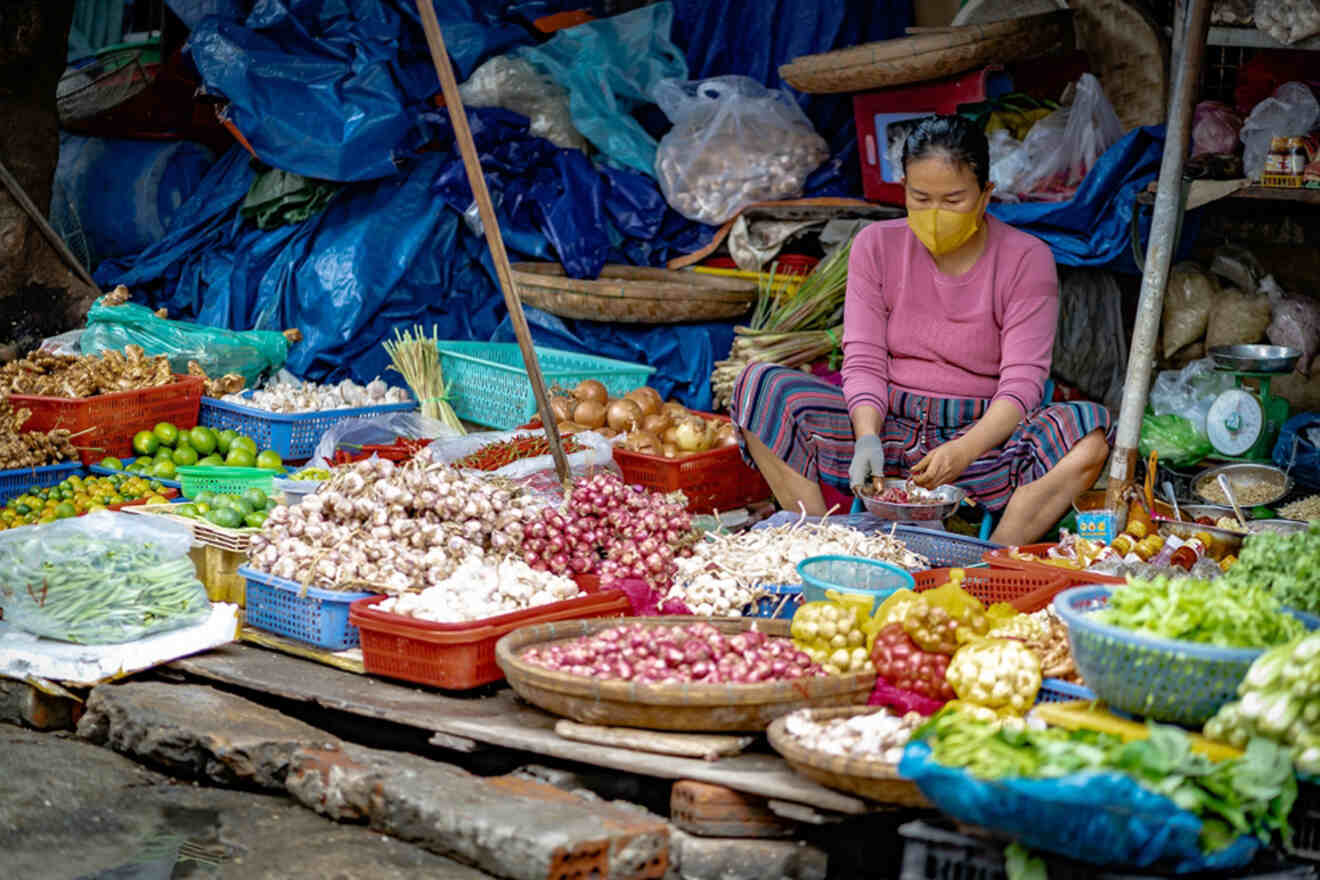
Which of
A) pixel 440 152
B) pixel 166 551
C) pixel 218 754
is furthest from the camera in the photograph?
pixel 440 152

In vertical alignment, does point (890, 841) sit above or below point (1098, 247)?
below

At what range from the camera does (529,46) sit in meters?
7.76

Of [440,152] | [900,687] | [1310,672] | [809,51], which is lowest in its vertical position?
[900,687]

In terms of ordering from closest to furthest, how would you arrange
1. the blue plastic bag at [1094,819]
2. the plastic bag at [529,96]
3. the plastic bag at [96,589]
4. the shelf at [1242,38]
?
the blue plastic bag at [1094,819] < the plastic bag at [96,589] < the shelf at [1242,38] < the plastic bag at [529,96]

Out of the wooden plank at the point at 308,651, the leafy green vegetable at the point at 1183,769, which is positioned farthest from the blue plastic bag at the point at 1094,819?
the wooden plank at the point at 308,651

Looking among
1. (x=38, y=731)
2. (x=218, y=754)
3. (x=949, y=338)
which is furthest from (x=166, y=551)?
(x=949, y=338)

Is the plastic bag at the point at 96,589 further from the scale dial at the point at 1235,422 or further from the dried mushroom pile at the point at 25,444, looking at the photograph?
the scale dial at the point at 1235,422

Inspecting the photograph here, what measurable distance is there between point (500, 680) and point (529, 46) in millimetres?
4602

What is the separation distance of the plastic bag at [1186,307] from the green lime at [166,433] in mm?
4100

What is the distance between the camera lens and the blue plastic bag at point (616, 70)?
730cm

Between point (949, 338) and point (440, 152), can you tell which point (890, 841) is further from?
point (440, 152)

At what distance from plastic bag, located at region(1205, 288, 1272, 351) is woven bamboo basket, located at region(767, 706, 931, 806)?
3.34 metres

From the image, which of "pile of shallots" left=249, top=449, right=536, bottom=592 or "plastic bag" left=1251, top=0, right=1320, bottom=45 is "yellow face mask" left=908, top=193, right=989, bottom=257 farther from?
"pile of shallots" left=249, top=449, right=536, bottom=592

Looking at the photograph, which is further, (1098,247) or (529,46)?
(529,46)
